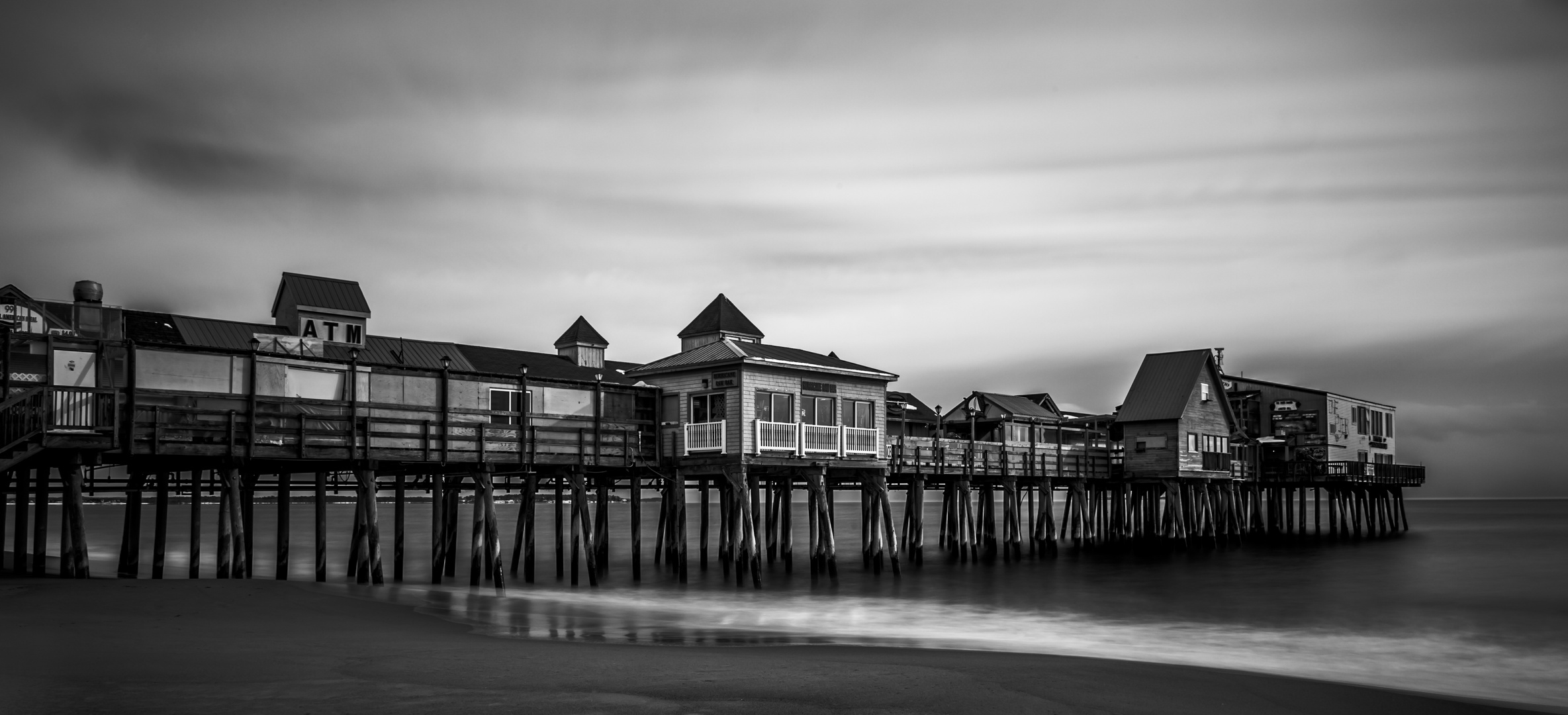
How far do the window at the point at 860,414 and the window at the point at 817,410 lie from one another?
638 millimetres

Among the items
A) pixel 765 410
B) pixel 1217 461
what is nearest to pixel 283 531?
pixel 765 410

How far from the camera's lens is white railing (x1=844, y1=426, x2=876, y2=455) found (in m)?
33.8

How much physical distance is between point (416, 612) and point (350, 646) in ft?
21.8

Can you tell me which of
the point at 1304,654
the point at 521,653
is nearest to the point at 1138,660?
the point at 1304,654

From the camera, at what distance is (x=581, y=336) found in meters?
87.5

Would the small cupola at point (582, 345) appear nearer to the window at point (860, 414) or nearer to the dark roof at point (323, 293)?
the dark roof at point (323, 293)

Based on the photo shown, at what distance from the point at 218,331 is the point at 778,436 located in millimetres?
32818

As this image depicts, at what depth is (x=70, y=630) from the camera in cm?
1525

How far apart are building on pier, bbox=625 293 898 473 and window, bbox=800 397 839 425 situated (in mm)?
19

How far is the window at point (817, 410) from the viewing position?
33031 mm

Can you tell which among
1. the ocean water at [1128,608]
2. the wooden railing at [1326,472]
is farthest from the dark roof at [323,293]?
the wooden railing at [1326,472]

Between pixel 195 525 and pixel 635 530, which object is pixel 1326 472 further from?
pixel 195 525

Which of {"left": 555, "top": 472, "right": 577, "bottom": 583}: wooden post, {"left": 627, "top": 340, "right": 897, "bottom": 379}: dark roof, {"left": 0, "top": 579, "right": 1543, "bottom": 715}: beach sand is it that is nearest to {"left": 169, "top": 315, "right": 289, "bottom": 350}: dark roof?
{"left": 555, "top": 472, "right": 577, "bottom": 583}: wooden post

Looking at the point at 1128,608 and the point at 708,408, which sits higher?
the point at 708,408
